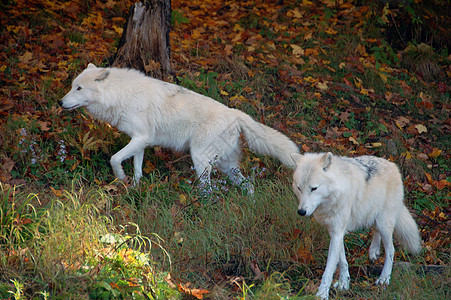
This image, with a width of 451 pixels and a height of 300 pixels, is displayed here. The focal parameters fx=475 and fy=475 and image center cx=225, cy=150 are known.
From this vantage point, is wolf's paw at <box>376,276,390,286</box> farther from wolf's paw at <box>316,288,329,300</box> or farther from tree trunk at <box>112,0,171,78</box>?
tree trunk at <box>112,0,171,78</box>

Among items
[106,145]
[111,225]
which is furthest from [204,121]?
[111,225]

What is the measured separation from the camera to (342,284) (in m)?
4.57

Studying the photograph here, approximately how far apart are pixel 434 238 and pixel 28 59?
6.97 m

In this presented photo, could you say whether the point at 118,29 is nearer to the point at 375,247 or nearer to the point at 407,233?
the point at 375,247

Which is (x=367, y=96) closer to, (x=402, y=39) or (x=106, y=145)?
(x=402, y=39)

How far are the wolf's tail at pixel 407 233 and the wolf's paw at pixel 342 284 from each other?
938 mm

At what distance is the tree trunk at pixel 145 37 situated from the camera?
7828 mm

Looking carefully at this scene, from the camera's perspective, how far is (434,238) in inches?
221

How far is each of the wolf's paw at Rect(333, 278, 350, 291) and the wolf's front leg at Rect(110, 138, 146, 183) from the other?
2796 mm

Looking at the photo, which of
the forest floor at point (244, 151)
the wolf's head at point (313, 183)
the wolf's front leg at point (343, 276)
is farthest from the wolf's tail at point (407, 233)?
the wolf's head at point (313, 183)

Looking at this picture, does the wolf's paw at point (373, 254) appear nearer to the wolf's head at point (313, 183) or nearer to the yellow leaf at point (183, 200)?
the wolf's head at point (313, 183)

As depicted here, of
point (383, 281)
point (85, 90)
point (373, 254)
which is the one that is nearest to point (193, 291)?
point (383, 281)

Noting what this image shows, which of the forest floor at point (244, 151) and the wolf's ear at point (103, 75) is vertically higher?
the wolf's ear at point (103, 75)

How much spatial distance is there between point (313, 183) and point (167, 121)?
2.89 metres
